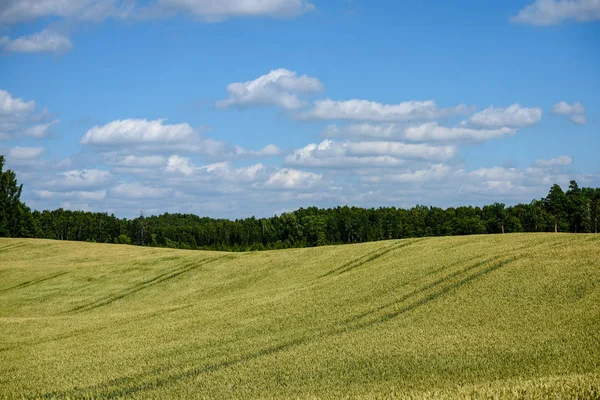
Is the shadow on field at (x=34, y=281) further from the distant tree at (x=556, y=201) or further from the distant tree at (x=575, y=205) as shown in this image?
the distant tree at (x=575, y=205)

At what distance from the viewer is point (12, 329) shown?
22359 millimetres

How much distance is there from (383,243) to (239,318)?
47.6ft

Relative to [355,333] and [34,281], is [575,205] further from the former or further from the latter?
[355,333]

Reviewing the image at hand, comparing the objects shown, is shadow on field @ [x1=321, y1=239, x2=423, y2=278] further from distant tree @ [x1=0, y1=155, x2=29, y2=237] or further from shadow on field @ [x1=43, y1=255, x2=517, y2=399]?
distant tree @ [x1=0, y1=155, x2=29, y2=237]

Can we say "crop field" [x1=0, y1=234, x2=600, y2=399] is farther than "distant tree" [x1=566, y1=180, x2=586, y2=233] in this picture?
No

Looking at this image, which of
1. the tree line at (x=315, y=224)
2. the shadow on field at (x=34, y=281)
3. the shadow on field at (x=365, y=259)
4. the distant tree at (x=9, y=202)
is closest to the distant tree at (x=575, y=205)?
the tree line at (x=315, y=224)

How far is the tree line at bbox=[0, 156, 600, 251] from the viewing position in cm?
8738

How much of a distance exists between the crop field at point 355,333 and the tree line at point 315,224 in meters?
53.2

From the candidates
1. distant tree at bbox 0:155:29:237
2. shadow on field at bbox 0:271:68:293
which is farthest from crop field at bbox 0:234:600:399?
distant tree at bbox 0:155:29:237

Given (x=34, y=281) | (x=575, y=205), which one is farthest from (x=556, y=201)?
(x=34, y=281)

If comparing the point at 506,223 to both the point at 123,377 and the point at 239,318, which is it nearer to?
the point at 239,318

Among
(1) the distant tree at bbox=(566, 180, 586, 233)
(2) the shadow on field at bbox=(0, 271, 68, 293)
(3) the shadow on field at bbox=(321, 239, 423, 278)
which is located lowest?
(2) the shadow on field at bbox=(0, 271, 68, 293)

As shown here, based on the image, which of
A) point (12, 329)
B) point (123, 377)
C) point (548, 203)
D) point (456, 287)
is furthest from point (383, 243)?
point (548, 203)

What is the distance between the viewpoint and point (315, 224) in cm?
12462
